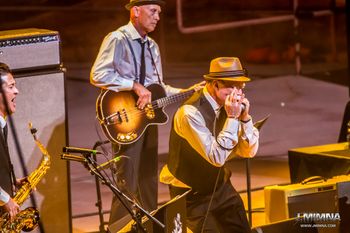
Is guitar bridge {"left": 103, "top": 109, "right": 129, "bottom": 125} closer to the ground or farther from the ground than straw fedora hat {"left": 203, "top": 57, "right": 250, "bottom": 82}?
closer to the ground

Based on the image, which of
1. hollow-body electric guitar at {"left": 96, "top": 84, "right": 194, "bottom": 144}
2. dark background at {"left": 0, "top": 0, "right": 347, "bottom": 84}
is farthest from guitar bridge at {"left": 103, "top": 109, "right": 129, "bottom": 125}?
dark background at {"left": 0, "top": 0, "right": 347, "bottom": 84}

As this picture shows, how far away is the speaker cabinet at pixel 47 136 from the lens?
8.52 m

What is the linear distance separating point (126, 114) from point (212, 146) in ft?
5.26

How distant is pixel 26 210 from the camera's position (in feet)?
27.3

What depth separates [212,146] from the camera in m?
7.64

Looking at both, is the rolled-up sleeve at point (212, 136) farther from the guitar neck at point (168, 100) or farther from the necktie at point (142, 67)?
the necktie at point (142, 67)

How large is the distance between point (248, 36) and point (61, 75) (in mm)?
13879

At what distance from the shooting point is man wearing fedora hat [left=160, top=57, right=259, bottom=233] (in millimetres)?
7719

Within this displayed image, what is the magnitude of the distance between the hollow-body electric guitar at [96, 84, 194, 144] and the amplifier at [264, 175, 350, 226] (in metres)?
1.29

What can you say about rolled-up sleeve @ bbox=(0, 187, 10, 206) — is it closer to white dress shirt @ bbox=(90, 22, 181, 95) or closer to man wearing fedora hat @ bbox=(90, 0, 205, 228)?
man wearing fedora hat @ bbox=(90, 0, 205, 228)

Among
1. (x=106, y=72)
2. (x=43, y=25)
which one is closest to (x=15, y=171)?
(x=106, y=72)

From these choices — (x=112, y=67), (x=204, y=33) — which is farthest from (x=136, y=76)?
(x=204, y=33)

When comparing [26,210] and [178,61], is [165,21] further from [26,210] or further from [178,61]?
[26,210]

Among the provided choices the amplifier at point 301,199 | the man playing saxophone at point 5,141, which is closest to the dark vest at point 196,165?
the amplifier at point 301,199
